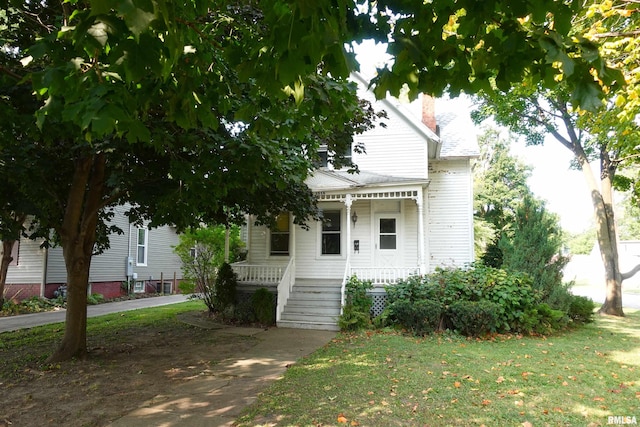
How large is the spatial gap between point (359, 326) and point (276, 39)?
9200 millimetres

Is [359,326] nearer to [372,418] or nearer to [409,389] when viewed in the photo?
[409,389]

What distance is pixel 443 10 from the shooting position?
114 inches

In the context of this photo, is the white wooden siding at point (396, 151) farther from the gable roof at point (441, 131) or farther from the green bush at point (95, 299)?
the green bush at point (95, 299)

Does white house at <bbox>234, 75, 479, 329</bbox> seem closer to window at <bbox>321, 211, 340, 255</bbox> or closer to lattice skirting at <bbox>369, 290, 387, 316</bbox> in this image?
window at <bbox>321, 211, 340, 255</bbox>

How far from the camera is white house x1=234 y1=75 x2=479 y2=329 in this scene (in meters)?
13.5

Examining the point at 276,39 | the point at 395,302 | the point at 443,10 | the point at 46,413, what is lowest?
the point at 46,413

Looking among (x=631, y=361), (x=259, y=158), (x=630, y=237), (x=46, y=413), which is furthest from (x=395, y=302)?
(x=630, y=237)

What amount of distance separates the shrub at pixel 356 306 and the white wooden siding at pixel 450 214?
3.87 metres

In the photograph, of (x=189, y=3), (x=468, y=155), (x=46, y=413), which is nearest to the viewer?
(x=189, y=3)

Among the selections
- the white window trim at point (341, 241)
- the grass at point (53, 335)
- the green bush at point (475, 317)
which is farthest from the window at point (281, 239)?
the green bush at point (475, 317)

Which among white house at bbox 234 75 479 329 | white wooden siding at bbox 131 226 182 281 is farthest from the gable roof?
white wooden siding at bbox 131 226 182 281

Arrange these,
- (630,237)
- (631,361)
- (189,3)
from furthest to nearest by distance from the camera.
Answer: (630,237)
(631,361)
(189,3)

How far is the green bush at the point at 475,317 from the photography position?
32.2 feet

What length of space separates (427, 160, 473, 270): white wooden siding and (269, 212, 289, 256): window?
5.10 m
